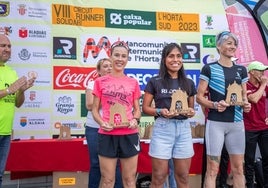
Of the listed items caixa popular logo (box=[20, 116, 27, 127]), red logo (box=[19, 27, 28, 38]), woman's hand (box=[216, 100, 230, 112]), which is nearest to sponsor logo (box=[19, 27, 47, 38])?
red logo (box=[19, 27, 28, 38])

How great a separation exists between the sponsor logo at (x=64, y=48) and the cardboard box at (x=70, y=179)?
1810mm

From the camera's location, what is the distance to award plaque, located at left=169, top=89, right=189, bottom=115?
9.80 ft

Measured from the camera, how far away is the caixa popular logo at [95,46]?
5.26m

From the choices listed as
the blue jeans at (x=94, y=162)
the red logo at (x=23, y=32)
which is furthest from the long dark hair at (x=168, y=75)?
the red logo at (x=23, y=32)

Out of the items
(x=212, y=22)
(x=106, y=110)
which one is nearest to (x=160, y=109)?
(x=106, y=110)

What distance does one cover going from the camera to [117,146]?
2912mm

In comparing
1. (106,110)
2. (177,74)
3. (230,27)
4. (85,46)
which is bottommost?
(106,110)

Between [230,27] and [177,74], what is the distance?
10.3ft

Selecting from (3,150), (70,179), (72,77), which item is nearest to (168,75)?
(3,150)

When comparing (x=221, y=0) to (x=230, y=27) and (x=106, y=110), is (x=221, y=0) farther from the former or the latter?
(x=106, y=110)

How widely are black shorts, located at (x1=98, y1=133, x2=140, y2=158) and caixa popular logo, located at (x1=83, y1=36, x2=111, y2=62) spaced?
8.37ft

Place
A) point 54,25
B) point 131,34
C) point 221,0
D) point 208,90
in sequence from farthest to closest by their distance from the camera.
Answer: point 221,0, point 131,34, point 54,25, point 208,90

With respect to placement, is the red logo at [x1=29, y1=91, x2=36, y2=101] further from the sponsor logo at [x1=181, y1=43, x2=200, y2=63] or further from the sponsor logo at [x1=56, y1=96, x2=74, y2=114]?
the sponsor logo at [x1=181, y1=43, x2=200, y2=63]

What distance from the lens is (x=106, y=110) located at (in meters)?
2.96
